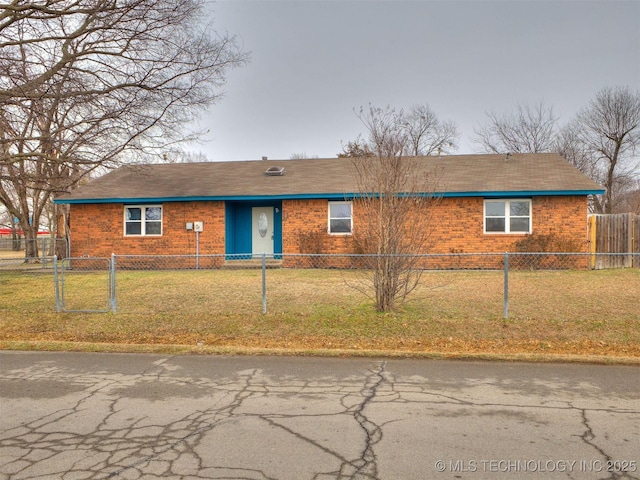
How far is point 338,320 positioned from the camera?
26.9 feet

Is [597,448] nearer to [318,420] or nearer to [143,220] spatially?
[318,420]

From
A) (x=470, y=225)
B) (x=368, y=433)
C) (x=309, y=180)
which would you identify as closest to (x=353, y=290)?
(x=368, y=433)

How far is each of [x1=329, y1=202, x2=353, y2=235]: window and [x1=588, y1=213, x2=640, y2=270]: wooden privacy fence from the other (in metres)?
8.08

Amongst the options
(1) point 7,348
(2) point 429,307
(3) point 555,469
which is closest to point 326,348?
(2) point 429,307

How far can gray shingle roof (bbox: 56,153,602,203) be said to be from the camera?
16750mm

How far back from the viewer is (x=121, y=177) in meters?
20.9

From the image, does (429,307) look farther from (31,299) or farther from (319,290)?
(31,299)

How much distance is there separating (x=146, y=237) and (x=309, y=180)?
20.9 ft

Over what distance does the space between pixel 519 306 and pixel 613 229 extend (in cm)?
974

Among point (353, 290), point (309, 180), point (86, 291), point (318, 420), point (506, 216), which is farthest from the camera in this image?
point (309, 180)

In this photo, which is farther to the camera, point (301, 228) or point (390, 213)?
point (301, 228)

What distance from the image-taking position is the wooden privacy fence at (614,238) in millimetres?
16172

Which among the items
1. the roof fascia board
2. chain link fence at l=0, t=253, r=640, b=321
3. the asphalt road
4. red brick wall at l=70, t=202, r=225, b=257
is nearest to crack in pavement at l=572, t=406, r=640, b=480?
the asphalt road

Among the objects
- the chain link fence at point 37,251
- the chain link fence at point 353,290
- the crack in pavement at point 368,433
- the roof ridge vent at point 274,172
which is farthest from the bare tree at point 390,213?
the roof ridge vent at point 274,172
